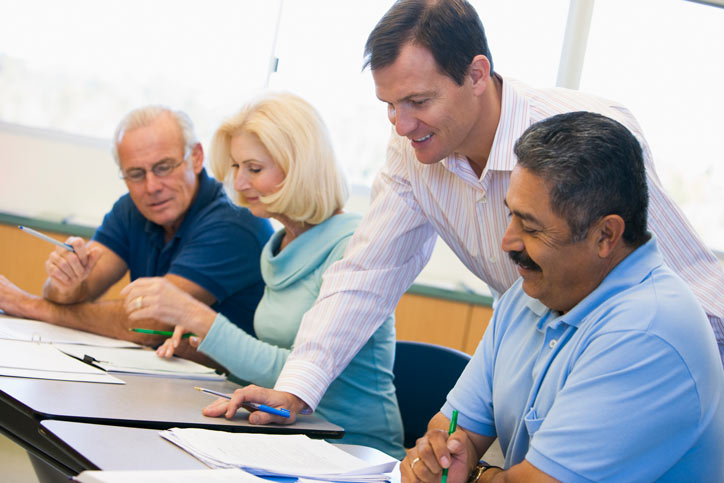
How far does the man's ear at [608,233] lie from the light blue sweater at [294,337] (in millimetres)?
868

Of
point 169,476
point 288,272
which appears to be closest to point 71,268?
point 288,272

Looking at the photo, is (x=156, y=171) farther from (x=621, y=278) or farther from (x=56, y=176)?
(x=621, y=278)

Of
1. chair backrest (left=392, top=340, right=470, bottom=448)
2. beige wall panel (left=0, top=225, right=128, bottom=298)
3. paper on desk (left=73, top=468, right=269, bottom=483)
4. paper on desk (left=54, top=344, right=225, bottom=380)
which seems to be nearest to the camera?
paper on desk (left=73, top=468, right=269, bottom=483)

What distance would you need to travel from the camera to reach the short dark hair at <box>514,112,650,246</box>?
1161 mm

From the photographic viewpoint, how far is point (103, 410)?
1.36 m

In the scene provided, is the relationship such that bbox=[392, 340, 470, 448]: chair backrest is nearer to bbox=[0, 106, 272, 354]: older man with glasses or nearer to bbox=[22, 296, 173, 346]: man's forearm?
bbox=[0, 106, 272, 354]: older man with glasses

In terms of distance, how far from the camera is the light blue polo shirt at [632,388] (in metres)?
1.08

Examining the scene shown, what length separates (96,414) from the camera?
1325mm

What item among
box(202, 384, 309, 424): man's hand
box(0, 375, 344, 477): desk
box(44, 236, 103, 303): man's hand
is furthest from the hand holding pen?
box(202, 384, 309, 424): man's hand

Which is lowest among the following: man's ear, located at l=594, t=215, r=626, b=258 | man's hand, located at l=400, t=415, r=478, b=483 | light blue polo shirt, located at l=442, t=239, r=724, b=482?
man's hand, located at l=400, t=415, r=478, b=483

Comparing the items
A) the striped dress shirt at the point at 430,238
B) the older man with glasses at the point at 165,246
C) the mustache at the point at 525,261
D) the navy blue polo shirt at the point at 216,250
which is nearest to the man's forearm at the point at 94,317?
the older man with glasses at the point at 165,246

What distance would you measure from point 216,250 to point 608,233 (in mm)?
1404

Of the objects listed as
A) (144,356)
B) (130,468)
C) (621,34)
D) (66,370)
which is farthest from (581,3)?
(130,468)

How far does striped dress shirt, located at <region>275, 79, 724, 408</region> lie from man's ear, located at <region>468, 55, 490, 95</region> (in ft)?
0.21
